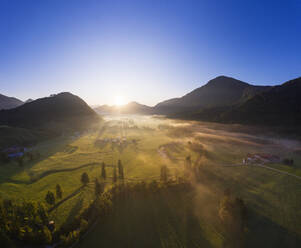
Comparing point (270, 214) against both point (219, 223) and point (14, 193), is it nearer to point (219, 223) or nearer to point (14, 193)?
point (219, 223)

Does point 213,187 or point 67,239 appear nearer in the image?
point 67,239

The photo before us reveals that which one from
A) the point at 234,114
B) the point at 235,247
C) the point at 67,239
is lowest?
the point at 235,247

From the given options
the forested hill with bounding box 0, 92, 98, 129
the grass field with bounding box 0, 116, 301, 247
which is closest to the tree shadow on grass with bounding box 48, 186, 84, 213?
the grass field with bounding box 0, 116, 301, 247

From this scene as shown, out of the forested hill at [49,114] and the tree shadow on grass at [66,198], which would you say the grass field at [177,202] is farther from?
the forested hill at [49,114]

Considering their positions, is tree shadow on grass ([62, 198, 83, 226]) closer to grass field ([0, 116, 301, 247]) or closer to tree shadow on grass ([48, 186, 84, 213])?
grass field ([0, 116, 301, 247])

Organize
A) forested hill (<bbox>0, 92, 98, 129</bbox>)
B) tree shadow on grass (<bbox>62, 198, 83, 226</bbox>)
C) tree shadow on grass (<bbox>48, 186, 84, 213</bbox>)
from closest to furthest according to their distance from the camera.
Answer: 1. tree shadow on grass (<bbox>62, 198, 83, 226</bbox>)
2. tree shadow on grass (<bbox>48, 186, 84, 213</bbox>)
3. forested hill (<bbox>0, 92, 98, 129</bbox>)

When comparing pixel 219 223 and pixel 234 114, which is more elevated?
pixel 234 114

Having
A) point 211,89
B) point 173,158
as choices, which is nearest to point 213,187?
point 173,158

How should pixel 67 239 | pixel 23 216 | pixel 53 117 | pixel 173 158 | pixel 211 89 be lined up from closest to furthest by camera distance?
pixel 67 239, pixel 23 216, pixel 173 158, pixel 53 117, pixel 211 89

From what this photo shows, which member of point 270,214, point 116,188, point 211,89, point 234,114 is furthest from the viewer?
point 211,89
